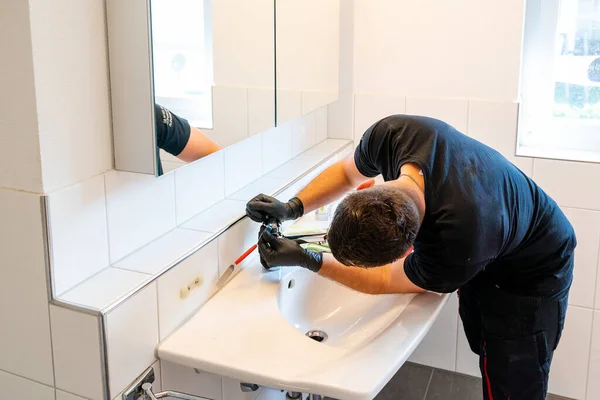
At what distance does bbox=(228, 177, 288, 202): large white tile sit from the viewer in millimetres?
1797

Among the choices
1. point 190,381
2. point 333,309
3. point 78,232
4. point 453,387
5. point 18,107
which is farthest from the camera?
point 453,387

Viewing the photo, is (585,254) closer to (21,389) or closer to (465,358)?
(465,358)

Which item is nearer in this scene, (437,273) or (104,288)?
(104,288)

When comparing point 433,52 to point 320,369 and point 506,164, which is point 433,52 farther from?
point 320,369

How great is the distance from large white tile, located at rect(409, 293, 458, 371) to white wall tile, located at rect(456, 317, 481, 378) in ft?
0.06

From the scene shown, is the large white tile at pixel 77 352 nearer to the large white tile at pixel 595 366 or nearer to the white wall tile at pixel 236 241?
the white wall tile at pixel 236 241

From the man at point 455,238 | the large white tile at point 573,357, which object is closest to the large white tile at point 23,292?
the man at point 455,238

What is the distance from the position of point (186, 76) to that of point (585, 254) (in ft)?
4.75

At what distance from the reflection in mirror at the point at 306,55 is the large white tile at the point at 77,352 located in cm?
90

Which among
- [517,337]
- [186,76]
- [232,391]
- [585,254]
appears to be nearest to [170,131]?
[186,76]

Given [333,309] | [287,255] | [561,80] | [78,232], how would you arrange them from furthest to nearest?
[561,80], [333,309], [287,255], [78,232]

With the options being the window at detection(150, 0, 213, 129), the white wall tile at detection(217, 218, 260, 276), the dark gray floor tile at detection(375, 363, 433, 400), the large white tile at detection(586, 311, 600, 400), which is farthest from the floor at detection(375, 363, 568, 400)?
the window at detection(150, 0, 213, 129)

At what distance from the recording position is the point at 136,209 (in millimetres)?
1390

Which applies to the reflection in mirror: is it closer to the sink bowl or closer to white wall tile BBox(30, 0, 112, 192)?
the sink bowl
